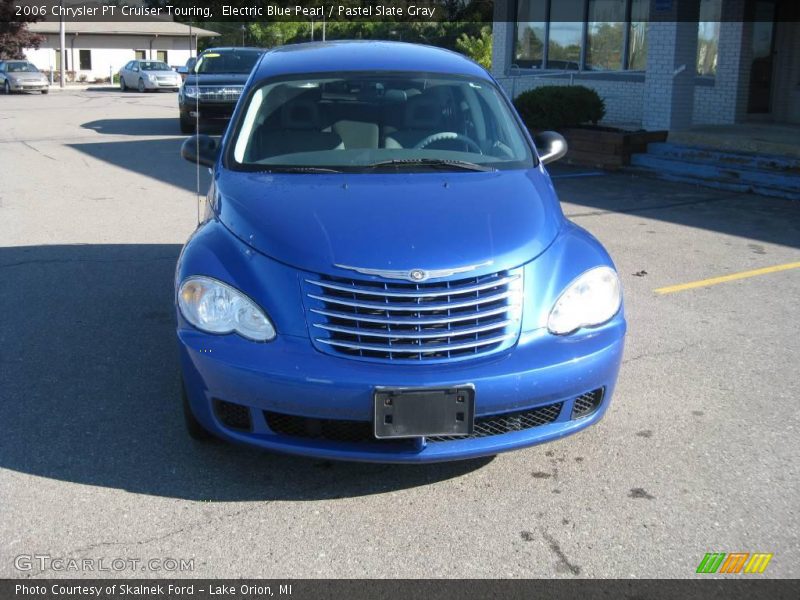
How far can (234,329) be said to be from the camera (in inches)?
141

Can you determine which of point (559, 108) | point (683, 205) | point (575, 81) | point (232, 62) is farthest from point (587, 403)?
point (575, 81)

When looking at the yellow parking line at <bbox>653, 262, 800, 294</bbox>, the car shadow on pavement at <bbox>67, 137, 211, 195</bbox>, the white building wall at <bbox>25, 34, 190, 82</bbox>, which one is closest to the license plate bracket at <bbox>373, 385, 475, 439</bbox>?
the yellow parking line at <bbox>653, 262, 800, 294</bbox>

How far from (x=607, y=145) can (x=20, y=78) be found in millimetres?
31086

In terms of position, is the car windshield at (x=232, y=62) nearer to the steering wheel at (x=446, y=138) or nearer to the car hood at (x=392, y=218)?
the steering wheel at (x=446, y=138)

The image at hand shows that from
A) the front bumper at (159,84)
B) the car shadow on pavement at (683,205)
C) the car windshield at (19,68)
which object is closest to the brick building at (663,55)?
the car shadow on pavement at (683,205)

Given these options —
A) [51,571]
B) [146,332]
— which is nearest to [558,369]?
[51,571]

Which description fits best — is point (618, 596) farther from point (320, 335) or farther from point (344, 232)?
point (344, 232)

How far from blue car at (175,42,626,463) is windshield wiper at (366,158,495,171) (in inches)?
8.1

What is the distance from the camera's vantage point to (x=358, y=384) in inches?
133

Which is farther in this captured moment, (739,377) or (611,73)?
(611,73)

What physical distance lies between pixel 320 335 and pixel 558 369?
3.09ft

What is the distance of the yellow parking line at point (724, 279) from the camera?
7.04 m

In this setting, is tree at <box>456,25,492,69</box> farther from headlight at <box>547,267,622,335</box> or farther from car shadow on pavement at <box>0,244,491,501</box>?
headlight at <box>547,267,622,335</box>

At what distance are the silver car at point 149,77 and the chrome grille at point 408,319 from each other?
3876 cm
